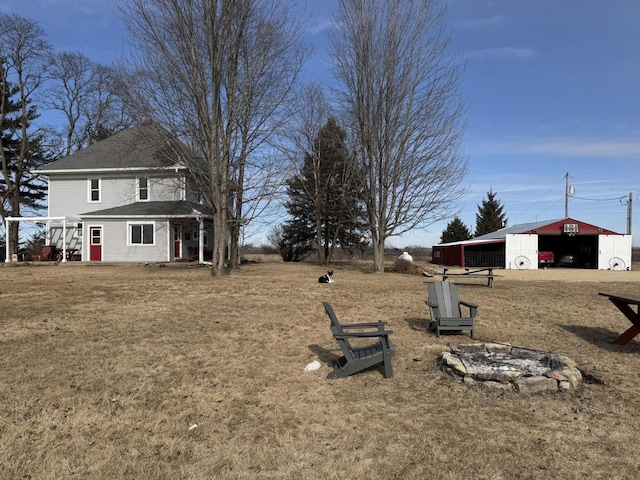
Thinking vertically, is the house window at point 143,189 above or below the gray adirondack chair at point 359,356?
above

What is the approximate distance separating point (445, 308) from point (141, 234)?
21481 mm

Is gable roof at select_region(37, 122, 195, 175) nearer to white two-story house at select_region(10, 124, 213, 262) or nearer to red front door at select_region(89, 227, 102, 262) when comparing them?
white two-story house at select_region(10, 124, 213, 262)

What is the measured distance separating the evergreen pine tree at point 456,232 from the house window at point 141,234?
3458 centimetres

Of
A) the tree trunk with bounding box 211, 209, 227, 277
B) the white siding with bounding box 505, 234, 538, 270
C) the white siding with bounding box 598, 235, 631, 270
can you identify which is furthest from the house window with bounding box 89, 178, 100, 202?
the white siding with bounding box 598, 235, 631, 270

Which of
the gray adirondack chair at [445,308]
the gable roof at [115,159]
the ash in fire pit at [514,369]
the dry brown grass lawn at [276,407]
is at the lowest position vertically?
the dry brown grass lawn at [276,407]

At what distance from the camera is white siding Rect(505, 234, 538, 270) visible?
30875mm

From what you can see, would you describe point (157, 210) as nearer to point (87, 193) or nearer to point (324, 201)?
point (87, 193)

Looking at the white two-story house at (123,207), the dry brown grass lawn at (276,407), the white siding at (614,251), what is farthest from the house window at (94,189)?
the white siding at (614,251)

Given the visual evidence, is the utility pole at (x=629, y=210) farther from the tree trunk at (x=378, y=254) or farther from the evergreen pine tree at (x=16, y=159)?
the evergreen pine tree at (x=16, y=159)

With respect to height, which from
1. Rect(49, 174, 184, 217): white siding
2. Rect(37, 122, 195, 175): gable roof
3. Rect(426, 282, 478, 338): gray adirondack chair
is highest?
Rect(37, 122, 195, 175): gable roof

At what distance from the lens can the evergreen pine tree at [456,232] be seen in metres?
Answer: 50.0

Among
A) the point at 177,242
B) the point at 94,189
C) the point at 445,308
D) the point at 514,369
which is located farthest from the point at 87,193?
the point at 514,369

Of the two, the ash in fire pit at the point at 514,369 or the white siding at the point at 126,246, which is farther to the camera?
the white siding at the point at 126,246

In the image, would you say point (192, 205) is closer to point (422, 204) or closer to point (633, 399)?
point (422, 204)
